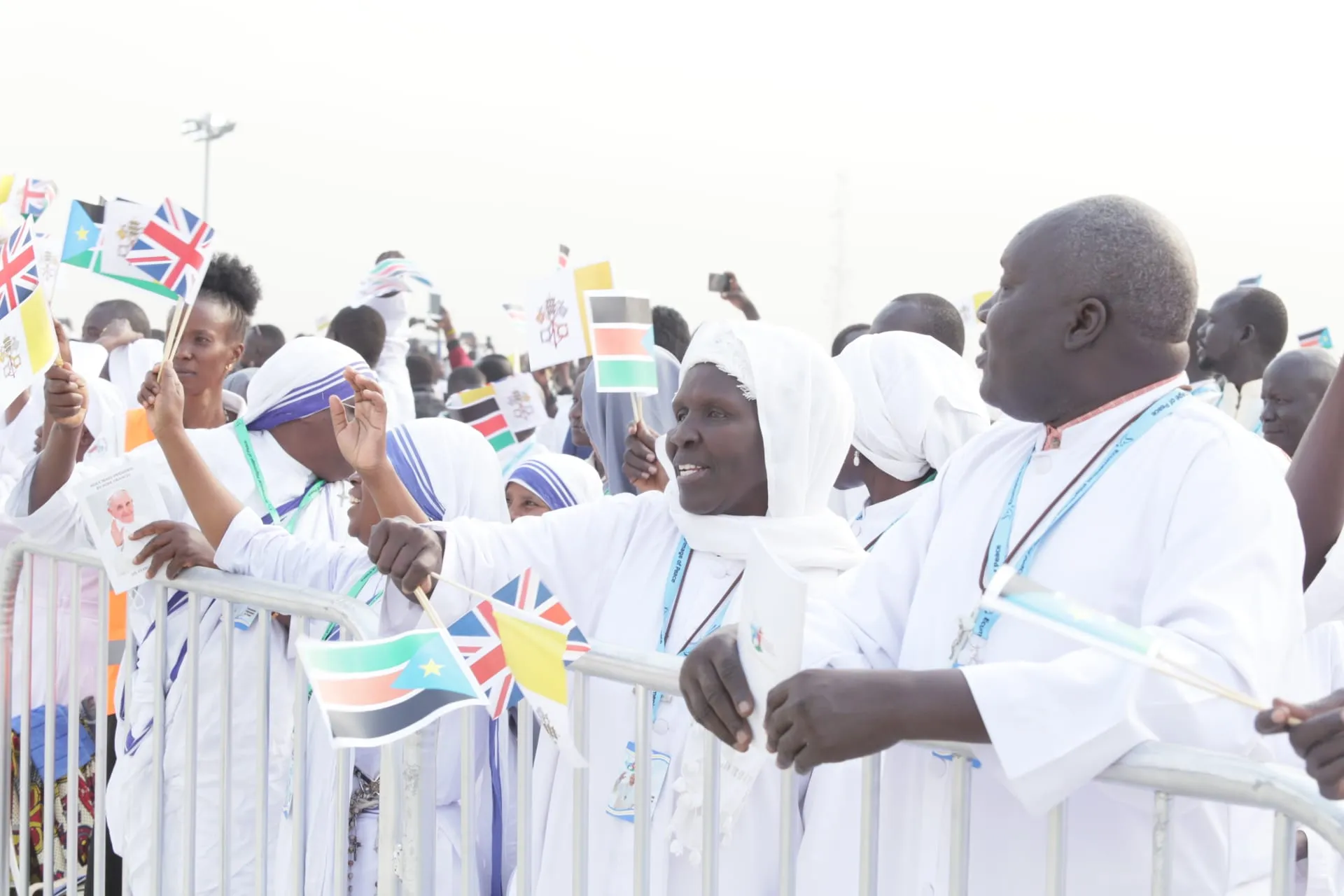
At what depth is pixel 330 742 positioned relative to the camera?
10.9 feet

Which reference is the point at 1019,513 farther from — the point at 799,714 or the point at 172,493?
the point at 172,493

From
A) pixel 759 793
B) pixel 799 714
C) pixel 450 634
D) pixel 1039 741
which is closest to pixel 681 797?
pixel 759 793

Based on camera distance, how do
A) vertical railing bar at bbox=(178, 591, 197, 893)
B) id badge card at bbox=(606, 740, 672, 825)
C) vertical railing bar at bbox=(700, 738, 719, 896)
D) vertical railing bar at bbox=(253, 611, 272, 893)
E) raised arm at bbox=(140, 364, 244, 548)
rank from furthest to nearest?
1. raised arm at bbox=(140, 364, 244, 548)
2. vertical railing bar at bbox=(178, 591, 197, 893)
3. vertical railing bar at bbox=(253, 611, 272, 893)
4. id badge card at bbox=(606, 740, 672, 825)
5. vertical railing bar at bbox=(700, 738, 719, 896)

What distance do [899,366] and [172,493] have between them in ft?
7.42

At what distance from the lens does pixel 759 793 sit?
2.85 meters

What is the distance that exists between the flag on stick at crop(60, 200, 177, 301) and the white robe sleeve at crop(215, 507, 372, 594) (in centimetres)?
117

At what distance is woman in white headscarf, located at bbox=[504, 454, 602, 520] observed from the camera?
16.0 ft

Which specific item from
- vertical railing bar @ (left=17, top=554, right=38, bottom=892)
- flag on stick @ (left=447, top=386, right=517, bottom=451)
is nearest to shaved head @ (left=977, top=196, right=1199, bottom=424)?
vertical railing bar @ (left=17, top=554, right=38, bottom=892)

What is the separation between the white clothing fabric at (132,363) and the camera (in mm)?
7961

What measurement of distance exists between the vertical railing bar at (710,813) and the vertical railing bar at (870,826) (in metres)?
0.33

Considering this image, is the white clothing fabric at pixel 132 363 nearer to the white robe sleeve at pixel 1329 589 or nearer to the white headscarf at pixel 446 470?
the white headscarf at pixel 446 470

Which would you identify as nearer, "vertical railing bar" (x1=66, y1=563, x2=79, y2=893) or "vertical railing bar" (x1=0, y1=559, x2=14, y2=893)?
"vertical railing bar" (x1=66, y1=563, x2=79, y2=893)

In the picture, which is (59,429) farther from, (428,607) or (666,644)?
(666,644)

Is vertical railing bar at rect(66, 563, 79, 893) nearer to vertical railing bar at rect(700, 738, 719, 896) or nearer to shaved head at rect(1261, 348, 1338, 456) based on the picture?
vertical railing bar at rect(700, 738, 719, 896)
